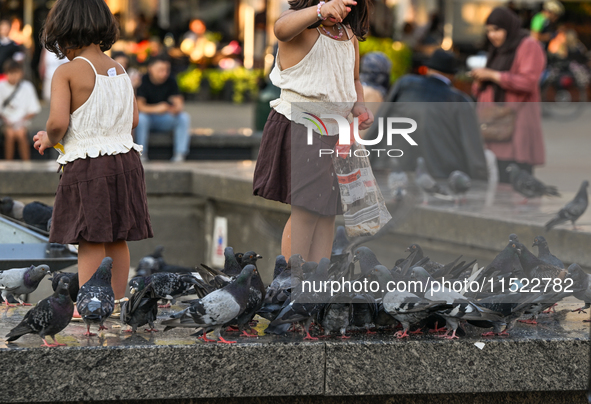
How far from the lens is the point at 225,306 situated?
3168 millimetres

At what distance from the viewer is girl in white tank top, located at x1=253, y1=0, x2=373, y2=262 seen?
345 cm

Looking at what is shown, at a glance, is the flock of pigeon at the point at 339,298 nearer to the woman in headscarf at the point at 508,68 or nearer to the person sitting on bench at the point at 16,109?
the woman in headscarf at the point at 508,68

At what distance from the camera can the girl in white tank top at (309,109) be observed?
3.45 metres

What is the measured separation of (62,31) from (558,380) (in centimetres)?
258

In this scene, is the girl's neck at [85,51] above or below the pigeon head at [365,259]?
above

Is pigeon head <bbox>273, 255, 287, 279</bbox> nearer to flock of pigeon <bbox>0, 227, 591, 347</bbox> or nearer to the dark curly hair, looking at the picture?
flock of pigeon <bbox>0, 227, 591, 347</bbox>

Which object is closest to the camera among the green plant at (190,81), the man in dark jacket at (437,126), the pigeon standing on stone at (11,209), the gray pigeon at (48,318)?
the gray pigeon at (48,318)

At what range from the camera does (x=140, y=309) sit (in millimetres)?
3330

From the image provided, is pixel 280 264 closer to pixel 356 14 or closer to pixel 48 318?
pixel 48 318

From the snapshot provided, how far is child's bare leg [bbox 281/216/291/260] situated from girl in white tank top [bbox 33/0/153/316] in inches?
25.7

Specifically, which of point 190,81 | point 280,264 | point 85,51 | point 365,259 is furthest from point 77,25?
point 190,81

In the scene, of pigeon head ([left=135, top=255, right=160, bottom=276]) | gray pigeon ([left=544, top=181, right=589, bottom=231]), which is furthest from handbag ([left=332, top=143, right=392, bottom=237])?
pigeon head ([left=135, top=255, right=160, bottom=276])

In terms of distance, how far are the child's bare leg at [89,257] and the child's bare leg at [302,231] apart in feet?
2.85

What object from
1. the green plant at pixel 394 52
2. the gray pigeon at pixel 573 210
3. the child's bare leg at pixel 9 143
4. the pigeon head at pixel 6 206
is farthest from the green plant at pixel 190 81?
the gray pigeon at pixel 573 210
